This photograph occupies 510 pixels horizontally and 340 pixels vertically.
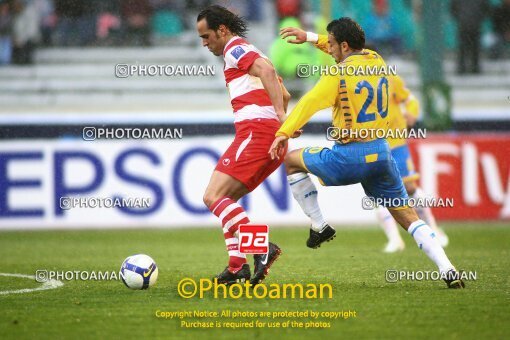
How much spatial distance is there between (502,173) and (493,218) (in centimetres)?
68

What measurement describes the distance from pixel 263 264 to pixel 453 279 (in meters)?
1.50

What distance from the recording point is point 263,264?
25.7ft

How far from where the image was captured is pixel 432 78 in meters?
16.5

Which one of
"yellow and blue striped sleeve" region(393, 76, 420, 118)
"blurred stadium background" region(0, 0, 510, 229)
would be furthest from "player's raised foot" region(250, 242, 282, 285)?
"blurred stadium background" region(0, 0, 510, 229)

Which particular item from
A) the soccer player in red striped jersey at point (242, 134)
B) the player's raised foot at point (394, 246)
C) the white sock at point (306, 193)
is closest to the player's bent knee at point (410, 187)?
the player's raised foot at point (394, 246)

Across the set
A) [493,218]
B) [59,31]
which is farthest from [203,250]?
[59,31]

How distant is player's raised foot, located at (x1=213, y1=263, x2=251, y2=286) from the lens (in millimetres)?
7969

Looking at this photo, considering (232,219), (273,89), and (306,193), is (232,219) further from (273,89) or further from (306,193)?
(273,89)

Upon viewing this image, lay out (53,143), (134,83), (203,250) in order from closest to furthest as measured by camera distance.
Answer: (203,250) → (53,143) → (134,83)

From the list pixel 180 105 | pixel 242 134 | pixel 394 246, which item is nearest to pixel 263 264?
pixel 242 134

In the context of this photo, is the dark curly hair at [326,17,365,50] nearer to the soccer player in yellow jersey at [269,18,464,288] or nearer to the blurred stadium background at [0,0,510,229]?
the soccer player in yellow jersey at [269,18,464,288]

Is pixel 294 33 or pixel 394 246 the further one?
pixel 394 246

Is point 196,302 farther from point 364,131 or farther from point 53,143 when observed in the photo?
point 53,143

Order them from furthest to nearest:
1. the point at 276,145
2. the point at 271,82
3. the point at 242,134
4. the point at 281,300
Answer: the point at 242,134, the point at 271,82, the point at 276,145, the point at 281,300
